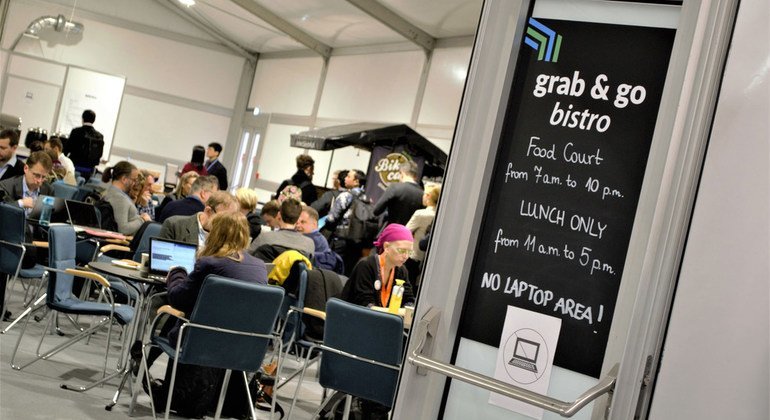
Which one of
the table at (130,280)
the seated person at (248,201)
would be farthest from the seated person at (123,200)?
the table at (130,280)

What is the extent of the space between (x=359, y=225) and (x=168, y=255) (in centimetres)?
476

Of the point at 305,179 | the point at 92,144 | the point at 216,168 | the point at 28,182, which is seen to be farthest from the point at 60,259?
the point at 92,144

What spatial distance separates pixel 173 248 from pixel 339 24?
11.6m

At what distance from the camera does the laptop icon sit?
300 centimetres

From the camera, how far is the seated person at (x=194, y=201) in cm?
759

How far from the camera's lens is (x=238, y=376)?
5.64 meters

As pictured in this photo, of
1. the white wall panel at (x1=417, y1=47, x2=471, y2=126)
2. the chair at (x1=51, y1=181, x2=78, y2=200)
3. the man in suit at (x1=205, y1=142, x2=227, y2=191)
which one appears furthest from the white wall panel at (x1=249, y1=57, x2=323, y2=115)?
the chair at (x1=51, y1=181, x2=78, y2=200)

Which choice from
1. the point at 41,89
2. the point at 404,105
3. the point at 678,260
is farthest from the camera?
the point at 41,89

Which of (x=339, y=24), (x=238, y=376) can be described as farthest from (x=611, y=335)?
(x=339, y=24)

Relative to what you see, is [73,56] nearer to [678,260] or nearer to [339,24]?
[339,24]

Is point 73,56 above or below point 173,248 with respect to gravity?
above

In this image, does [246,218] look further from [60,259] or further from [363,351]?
[363,351]

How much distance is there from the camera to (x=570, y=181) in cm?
302

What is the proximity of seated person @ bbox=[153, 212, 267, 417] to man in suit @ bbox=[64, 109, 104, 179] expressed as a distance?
26.1 feet
